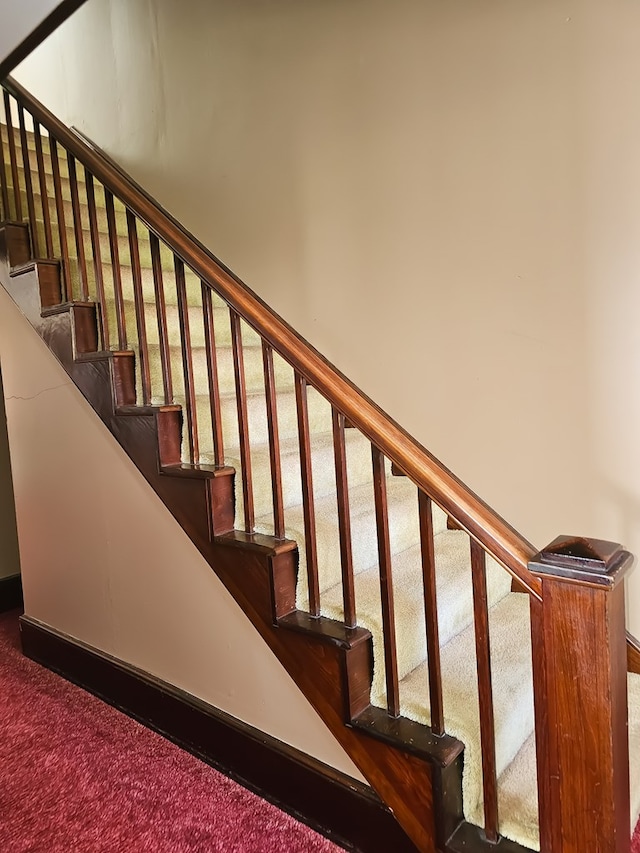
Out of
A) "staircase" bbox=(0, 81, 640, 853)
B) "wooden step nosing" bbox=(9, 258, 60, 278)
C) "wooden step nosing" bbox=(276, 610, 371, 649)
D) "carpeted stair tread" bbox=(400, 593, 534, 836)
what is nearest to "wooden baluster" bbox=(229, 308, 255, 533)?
"staircase" bbox=(0, 81, 640, 853)

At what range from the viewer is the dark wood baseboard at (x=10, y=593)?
132 inches

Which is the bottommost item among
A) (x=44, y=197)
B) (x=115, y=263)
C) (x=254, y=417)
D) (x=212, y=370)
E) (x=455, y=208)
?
(x=254, y=417)

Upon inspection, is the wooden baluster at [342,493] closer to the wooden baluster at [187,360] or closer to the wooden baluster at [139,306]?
the wooden baluster at [187,360]

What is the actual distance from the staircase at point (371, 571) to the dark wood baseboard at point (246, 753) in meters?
0.14

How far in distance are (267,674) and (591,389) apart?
4.43 feet

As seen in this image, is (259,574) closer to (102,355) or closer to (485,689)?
(485,689)

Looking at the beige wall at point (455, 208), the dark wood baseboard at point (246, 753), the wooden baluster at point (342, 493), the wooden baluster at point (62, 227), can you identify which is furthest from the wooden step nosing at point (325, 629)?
the wooden baluster at point (62, 227)

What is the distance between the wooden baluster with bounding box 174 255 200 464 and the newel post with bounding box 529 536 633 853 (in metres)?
1.11

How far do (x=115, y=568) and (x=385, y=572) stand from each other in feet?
4.06

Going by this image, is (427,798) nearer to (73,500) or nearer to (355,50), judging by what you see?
(73,500)

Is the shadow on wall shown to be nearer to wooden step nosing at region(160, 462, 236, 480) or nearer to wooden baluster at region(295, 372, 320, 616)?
wooden step nosing at region(160, 462, 236, 480)

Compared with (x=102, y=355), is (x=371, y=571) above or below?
below

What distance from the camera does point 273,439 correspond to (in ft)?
5.41

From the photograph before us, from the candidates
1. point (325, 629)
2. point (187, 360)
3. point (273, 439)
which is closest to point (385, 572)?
point (325, 629)
